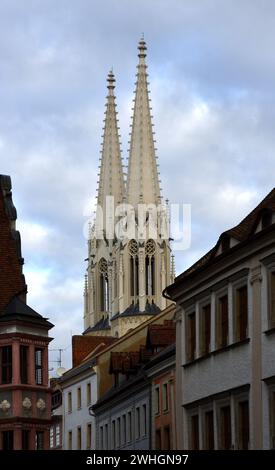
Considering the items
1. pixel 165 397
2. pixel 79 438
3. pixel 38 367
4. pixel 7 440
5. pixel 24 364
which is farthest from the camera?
pixel 79 438

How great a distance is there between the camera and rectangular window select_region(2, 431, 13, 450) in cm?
6831

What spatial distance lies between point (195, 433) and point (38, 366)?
10584mm

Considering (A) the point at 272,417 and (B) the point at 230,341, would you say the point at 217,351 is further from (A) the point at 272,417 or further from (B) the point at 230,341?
(A) the point at 272,417

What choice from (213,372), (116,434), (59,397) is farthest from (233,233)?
(59,397)

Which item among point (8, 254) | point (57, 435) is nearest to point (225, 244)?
point (8, 254)

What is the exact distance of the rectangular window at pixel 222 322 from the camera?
59019mm

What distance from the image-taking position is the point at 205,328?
61.8m

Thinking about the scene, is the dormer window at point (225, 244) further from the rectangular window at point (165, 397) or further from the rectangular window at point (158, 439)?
the rectangular window at point (158, 439)

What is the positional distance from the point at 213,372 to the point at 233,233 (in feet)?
16.5

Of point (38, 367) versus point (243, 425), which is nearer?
point (243, 425)

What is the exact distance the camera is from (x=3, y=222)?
74.9 metres

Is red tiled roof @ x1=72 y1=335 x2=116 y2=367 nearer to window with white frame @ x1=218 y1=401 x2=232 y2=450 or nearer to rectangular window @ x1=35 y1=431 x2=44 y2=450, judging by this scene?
rectangular window @ x1=35 y1=431 x2=44 y2=450

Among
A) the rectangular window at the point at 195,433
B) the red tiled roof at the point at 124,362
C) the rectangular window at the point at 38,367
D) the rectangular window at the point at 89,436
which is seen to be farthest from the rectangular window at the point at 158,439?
the rectangular window at the point at 89,436
